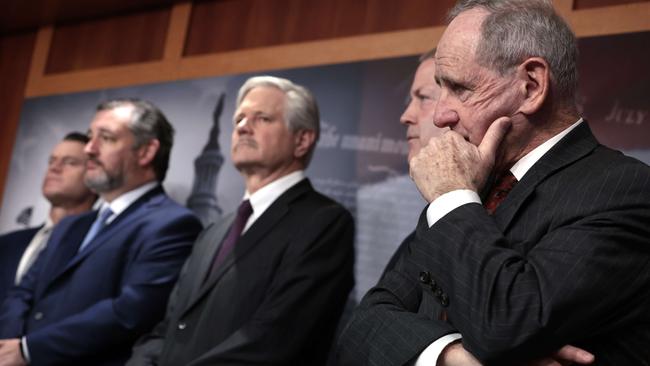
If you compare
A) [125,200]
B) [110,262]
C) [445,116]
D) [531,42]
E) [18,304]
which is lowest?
[18,304]

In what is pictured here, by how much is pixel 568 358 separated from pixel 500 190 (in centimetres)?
40

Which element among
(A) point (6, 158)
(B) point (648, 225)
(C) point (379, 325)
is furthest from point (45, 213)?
(B) point (648, 225)

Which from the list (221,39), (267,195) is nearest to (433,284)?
(267,195)

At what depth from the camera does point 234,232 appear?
9.86 ft

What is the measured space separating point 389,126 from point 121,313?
1227mm

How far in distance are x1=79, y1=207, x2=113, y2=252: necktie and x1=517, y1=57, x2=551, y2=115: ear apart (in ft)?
7.52

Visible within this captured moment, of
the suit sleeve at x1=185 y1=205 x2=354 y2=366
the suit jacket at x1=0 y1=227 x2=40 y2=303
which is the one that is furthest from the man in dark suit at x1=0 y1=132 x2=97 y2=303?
the suit sleeve at x1=185 y1=205 x2=354 y2=366

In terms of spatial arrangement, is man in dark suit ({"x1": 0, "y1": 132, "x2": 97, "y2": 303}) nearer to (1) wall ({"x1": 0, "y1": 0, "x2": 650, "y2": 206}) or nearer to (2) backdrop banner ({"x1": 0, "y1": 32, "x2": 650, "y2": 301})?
(2) backdrop banner ({"x1": 0, "y1": 32, "x2": 650, "y2": 301})

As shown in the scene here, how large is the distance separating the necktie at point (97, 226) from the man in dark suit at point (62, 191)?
23.5 inches

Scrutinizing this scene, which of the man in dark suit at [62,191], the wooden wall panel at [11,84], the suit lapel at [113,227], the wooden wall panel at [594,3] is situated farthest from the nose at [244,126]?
the wooden wall panel at [11,84]

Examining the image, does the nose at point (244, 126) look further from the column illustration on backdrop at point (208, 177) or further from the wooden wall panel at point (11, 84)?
the wooden wall panel at point (11, 84)

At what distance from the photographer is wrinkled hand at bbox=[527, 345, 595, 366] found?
1.39 metres

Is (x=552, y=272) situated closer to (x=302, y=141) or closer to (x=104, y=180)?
(x=302, y=141)

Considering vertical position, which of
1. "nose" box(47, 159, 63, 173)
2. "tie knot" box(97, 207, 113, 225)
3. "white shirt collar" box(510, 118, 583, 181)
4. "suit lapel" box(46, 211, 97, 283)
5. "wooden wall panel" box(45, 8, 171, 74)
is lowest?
"suit lapel" box(46, 211, 97, 283)
